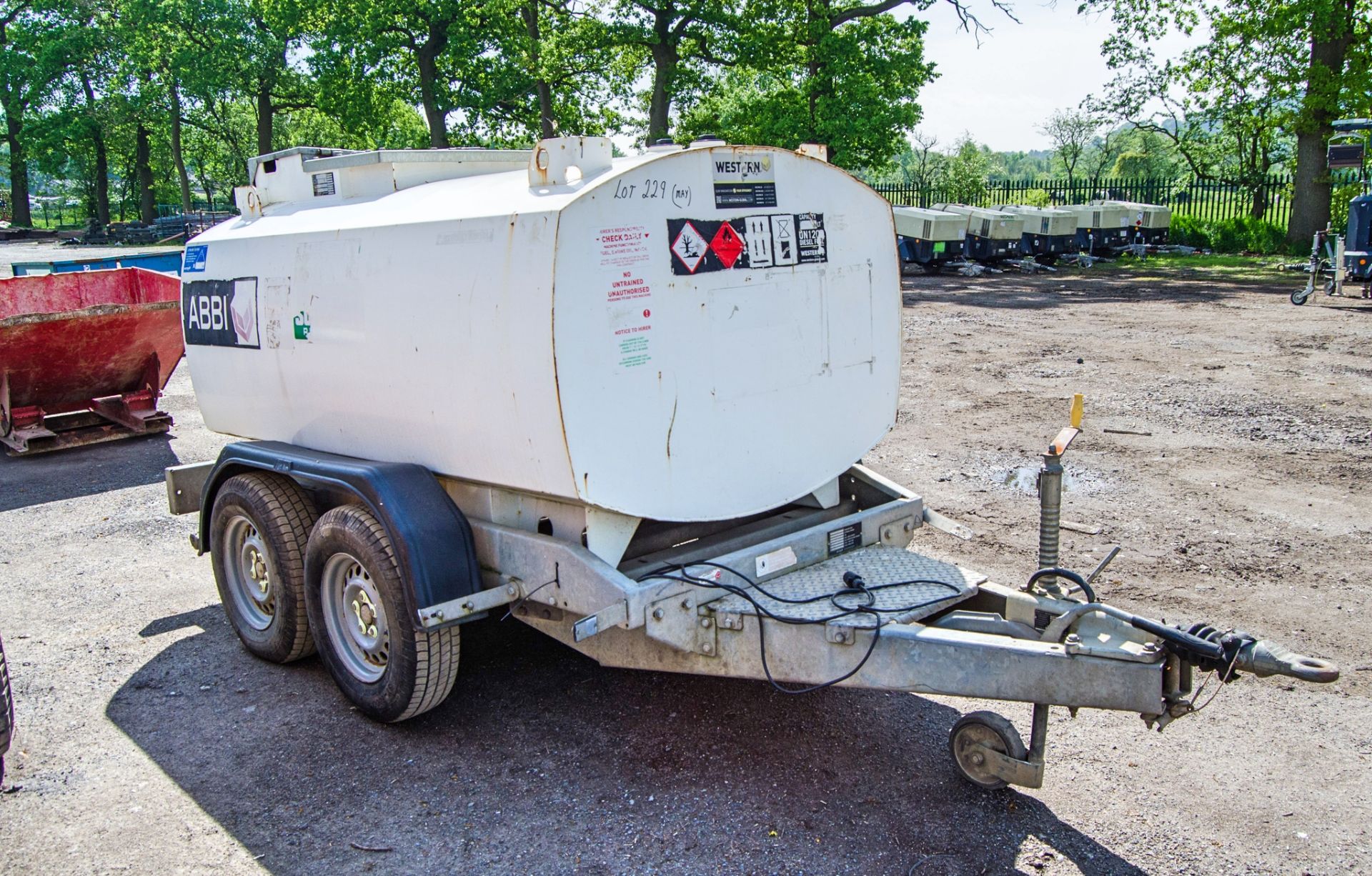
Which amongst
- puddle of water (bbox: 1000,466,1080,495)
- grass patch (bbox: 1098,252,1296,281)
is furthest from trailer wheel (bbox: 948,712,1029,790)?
grass patch (bbox: 1098,252,1296,281)

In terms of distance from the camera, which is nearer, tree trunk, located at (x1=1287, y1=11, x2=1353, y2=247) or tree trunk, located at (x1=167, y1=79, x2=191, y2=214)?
tree trunk, located at (x1=1287, y1=11, x2=1353, y2=247)

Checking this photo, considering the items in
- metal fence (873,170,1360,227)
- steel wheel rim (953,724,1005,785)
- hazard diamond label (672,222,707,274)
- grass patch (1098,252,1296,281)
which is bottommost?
steel wheel rim (953,724,1005,785)

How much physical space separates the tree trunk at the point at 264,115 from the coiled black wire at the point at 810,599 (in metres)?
41.0

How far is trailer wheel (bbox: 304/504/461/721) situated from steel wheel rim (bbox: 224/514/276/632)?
29.1 inches

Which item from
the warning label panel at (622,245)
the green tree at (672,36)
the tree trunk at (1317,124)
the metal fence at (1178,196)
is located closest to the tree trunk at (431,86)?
the green tree at (672,36)

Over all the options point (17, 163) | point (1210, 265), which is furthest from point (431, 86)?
point (17, 163)

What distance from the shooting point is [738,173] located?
424cm

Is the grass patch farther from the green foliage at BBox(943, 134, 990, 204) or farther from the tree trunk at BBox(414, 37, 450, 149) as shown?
the tree trunk at BBox(414, 37, 450, 149)

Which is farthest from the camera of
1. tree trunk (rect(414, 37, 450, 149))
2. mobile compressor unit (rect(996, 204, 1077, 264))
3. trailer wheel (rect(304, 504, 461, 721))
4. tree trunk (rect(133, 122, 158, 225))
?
tree trunk (rect(133, 122, 158, 225))

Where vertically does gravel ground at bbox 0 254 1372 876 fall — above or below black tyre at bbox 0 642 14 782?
below

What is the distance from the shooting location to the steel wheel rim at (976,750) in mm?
3824

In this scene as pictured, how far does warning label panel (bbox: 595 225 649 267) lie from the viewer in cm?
383

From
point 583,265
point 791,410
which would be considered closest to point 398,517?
point 583,265

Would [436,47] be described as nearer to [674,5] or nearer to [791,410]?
[674,5]
